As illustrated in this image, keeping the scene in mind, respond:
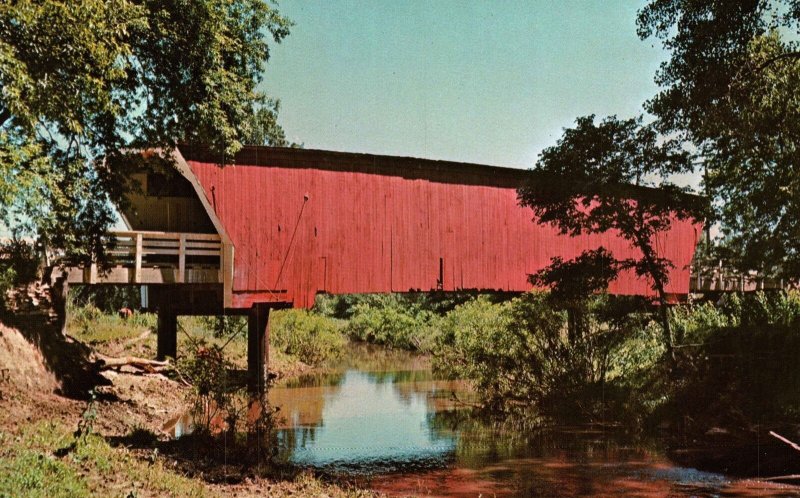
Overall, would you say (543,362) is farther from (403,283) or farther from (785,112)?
(785,112)

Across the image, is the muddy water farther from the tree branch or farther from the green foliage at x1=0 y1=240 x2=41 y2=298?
the tree branch

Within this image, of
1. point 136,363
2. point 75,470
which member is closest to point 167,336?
point 136,363

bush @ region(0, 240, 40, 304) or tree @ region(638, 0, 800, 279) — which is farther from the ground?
tree @ region(638, 0, 800, 279)

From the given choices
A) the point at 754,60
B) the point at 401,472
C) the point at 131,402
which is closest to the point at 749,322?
the point at 754,60

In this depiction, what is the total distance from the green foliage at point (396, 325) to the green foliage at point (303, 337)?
5.73 metres

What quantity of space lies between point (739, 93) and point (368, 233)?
919 centimetres

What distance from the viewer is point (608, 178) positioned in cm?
1714

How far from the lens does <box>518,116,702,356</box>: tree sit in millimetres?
16984

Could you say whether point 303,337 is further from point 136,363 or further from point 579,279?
point 579,279

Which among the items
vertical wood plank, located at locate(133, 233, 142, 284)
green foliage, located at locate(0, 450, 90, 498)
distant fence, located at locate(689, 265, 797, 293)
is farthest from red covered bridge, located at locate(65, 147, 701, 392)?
distant fence, located at locate(689, 265, 797, 293)

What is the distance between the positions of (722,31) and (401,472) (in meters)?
10.9

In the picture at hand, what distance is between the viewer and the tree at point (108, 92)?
10.3 metres

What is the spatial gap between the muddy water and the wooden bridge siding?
328 centimetres

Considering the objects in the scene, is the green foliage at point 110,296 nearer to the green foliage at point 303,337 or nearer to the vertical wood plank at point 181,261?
the green foliage at point 303,337
